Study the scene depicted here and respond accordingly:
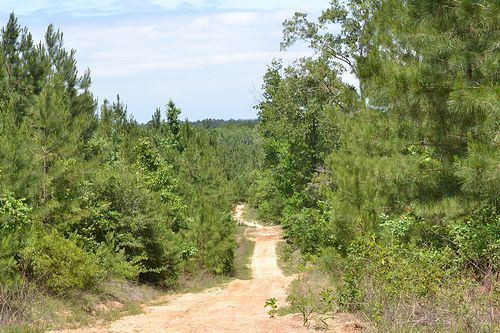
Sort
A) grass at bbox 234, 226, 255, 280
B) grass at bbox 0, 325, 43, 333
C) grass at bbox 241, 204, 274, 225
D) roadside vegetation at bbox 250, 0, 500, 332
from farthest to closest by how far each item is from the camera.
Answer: grass at bbox 241, 204, 274, 225 < grass at bbox 234, 226, 255, 280 < grass at bbox 0, 325, 43, 333 < roadside vegetation at bbox 250, 0, 500, 332

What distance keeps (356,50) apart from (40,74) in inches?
611

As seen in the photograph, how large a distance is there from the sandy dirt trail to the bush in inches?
70.5

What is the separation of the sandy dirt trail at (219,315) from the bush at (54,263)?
179cm

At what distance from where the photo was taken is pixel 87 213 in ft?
63.4

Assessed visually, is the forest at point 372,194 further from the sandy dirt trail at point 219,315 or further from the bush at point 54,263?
the sandy dirt trail at point 219,315

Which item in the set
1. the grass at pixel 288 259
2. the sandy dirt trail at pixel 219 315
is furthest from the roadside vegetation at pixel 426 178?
the grass at pixel 288 259

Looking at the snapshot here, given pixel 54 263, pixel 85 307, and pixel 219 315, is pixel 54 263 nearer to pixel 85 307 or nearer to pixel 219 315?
pixel 85 307

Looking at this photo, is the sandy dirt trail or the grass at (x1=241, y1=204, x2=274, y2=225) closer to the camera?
the sandy dirt trail

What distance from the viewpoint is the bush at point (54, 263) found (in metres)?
15.4

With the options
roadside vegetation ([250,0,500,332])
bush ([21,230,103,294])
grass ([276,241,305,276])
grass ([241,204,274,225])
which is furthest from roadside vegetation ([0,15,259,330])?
grass ([241,204,274,225])

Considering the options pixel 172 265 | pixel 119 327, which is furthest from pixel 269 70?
pixel 119 327

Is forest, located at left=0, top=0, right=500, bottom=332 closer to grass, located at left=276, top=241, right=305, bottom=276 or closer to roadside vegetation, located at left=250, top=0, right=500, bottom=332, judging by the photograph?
roadside vegetation, located at left=250, top=0, right=500, bottom=332

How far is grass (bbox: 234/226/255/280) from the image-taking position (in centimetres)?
3349

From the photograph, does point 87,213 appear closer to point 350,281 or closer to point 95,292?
point 95,292
